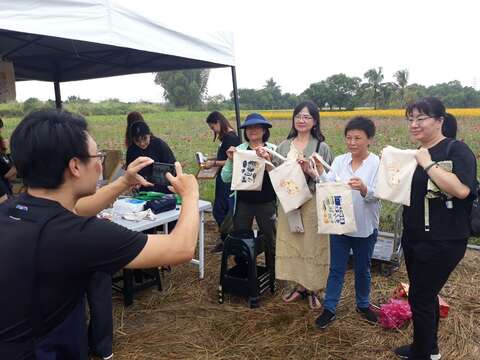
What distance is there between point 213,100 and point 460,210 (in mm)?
52705

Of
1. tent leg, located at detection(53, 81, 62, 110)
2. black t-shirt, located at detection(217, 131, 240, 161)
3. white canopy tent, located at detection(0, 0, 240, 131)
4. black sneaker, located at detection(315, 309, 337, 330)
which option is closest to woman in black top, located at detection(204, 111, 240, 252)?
black t-shirt, located at detection(217, 131, 240, 161)

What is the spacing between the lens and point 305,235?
10.2ft

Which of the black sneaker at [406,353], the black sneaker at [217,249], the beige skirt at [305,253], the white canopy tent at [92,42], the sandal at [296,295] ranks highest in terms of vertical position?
the white canopy tent at [92,42]

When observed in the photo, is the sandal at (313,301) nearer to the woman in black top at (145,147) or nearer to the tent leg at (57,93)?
the woman in black top at (145,147)

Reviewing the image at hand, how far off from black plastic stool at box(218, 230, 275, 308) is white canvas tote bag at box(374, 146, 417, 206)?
4.23 ft

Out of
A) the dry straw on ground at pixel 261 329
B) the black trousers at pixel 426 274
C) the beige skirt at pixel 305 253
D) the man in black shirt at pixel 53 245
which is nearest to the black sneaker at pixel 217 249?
the dry straw on ground at pixel 261 329

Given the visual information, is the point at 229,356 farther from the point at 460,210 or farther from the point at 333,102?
the point at 333,102

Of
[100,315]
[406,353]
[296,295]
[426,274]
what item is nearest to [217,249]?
[296,295]

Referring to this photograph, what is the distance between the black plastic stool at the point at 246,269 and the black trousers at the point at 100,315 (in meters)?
1.09

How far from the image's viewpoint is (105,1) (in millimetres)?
2945

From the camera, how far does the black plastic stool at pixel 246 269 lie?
128 inches

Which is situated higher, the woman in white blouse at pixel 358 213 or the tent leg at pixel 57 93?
the tent leg at pixel 57 93

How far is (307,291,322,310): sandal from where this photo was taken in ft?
10.8

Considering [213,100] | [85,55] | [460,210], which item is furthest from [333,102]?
[460,210]
